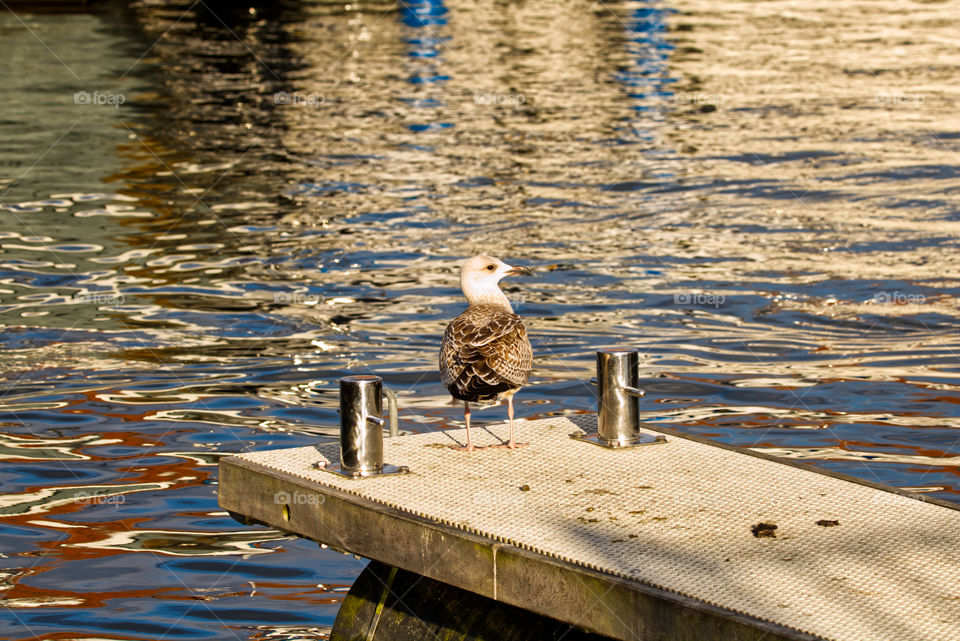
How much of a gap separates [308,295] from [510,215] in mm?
4448

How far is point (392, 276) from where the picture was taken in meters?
15.1

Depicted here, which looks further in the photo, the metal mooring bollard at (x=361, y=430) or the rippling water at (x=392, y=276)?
the rippling water at (x=392, y=276)

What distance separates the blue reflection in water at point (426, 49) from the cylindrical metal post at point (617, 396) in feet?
61.5

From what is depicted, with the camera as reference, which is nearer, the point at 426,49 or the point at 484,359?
the point at 484,359

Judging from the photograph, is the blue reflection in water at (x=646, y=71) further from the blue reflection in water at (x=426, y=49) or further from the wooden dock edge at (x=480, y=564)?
the wooden dock edge at (x=480, y=564)

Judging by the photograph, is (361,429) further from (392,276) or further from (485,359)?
(392,276)

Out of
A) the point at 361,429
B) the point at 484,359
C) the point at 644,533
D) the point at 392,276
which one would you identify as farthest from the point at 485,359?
the point at 392,276

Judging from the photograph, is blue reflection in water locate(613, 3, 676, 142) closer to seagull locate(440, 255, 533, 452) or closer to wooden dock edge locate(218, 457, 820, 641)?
seagull locate(440, 255, 533, 452)

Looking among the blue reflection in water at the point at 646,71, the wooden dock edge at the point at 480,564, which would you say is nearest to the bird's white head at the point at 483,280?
the wooden dock edge at the point at 480,564

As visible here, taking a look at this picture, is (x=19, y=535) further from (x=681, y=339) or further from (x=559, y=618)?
(x=681, y=339)

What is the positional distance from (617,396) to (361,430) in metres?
1.35

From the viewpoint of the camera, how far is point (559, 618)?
512cm

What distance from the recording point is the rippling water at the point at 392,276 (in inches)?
337

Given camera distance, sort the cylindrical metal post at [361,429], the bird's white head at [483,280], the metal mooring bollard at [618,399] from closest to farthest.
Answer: the cylindrical metal post at [361,429]
the metal mooring bollard at [618,399]
the bird's white head at [483,280]
